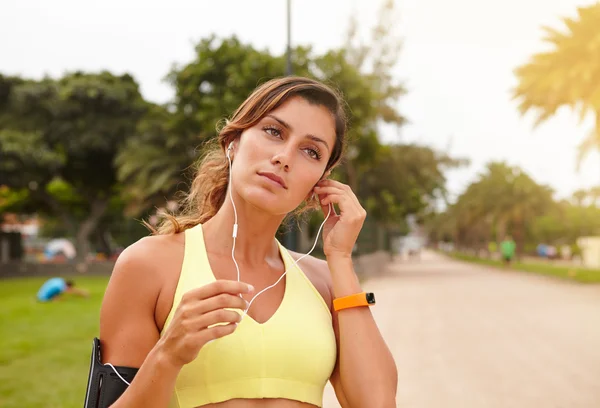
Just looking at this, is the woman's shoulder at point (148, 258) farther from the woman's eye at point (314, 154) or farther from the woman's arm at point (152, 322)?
the woman's eye at point (314, 154)

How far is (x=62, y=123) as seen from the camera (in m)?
33.7

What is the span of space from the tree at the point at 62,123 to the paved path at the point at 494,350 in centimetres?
2051

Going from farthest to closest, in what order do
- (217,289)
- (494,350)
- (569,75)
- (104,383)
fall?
(569,75) < (494,350) < (104,383) < (217,289)

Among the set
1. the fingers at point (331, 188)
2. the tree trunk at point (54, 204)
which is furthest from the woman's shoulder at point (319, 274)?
the tree trunk at point (54, 204)

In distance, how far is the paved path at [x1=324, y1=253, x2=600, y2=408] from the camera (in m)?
6.52

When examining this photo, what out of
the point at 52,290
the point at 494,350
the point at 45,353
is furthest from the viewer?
the point at 52,290

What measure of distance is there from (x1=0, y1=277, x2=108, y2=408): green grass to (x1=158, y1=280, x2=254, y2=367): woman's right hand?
489 centimetres

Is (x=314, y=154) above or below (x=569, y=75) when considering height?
below

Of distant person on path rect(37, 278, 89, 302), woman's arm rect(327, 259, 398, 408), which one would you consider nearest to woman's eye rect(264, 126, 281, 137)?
woman's arm rect(327, 259, 398, 408)

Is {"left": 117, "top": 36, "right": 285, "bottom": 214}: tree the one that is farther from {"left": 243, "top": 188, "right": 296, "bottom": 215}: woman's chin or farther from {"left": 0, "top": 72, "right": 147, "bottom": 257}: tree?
{"left": 243, "top": 188, "right": 296, "bottom": 215}: woman's chin

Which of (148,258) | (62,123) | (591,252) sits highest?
(62,123)

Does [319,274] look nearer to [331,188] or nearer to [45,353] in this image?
[331,188]

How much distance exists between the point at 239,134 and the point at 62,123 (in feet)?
110

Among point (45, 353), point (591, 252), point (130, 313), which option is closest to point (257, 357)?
point (130, 313)
